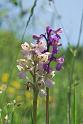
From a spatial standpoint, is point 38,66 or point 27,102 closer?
point 38,66

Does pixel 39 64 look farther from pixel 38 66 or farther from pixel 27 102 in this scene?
pixel 27 102

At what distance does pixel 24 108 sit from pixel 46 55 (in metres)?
0.92

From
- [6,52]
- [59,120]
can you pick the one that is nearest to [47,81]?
[59,120]

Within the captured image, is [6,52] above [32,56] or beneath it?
above

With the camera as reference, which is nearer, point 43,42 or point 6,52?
point 43,42

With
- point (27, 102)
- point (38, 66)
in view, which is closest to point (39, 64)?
point (38, 66)

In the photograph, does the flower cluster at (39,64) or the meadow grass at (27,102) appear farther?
the meadow grass at (27,102)

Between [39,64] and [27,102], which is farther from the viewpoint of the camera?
[27,102]

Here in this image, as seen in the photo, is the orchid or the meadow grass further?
the meadow grass

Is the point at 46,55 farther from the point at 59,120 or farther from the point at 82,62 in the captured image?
Result: the point at 82,62

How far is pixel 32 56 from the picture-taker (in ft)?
4.95

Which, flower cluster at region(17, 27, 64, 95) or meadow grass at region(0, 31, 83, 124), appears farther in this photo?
meadow grass at region(0, 31, 83, 124)

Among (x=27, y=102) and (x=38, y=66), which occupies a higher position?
(x=27, y=102)

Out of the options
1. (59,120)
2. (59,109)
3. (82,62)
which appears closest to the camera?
(59,120)
